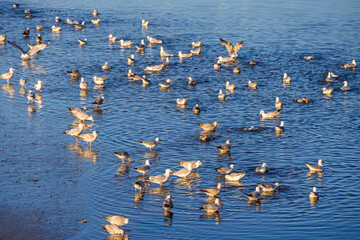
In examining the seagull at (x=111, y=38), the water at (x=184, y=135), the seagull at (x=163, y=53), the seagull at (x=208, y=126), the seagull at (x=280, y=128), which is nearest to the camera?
the water at (x=184, y=135)

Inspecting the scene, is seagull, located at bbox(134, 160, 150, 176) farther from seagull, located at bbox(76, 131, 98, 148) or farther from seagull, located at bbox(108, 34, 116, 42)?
seagull, located at bbox(108, 34, 116, 42)

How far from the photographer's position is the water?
1927cm

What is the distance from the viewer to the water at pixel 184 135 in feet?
63.2

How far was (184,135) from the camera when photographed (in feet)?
93.2

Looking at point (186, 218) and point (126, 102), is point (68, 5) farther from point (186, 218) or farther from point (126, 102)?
point (186, 218)

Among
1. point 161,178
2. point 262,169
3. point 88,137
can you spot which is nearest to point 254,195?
point 262,169

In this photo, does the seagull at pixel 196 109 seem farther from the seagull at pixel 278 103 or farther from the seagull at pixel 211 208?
the seagull at pixel 211 208

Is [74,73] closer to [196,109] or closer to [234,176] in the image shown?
[196,109]

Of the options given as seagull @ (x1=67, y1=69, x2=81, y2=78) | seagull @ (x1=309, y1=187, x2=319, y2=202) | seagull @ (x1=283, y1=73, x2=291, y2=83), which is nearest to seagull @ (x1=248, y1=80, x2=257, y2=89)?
seagull @ (x1=283, y1=73, x2=291, y2=83)

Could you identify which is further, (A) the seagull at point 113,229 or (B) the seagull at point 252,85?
(B) the seagull at point 252,85

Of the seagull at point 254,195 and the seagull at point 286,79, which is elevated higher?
the seagull at point 286,79

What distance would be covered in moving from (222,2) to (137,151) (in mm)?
45481

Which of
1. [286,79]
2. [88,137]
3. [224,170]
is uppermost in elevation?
[286,79]

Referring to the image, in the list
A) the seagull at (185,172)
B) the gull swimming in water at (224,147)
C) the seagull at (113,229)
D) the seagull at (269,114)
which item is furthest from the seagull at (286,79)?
the seagull at (113,229)
